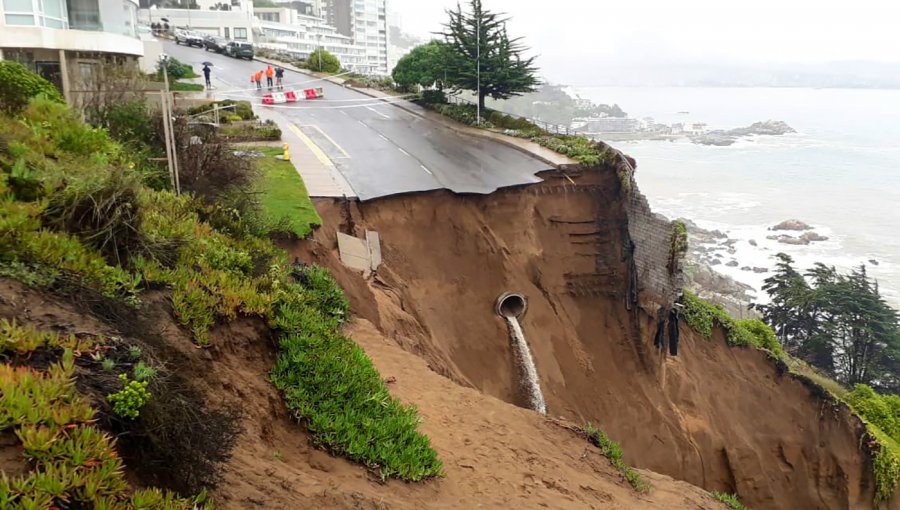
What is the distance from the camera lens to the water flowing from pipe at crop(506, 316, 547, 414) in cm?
1730

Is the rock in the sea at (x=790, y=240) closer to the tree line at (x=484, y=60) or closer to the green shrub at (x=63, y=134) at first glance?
the tree line at (x=484, y=60)

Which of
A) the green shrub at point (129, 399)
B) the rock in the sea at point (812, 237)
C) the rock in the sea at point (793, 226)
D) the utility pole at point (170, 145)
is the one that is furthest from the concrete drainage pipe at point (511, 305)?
the rock in the sea at point (793, 226)

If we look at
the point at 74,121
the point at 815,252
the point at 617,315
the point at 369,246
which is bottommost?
the point at 815,252

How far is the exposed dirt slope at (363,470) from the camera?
565 centimetres

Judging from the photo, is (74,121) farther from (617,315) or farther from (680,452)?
(680,452)

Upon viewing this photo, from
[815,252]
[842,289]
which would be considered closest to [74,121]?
[842,289]

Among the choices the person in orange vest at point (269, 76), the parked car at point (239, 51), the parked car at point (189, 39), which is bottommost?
the person in orange vest at point (269, 76)

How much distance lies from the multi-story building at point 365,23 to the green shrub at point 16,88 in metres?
118

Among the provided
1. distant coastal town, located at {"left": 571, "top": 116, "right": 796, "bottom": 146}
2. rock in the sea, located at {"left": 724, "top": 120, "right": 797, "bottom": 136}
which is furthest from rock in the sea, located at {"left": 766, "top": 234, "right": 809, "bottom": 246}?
rock in the sea, located at {"left": 724, "top": 120, "right": 797, "bottom": 136}

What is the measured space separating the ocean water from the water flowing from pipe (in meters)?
40.0

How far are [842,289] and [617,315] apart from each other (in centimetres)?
2168

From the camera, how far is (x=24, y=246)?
20.3ft

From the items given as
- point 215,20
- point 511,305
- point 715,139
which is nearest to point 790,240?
point 511,305

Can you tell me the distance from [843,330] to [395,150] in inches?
1104
